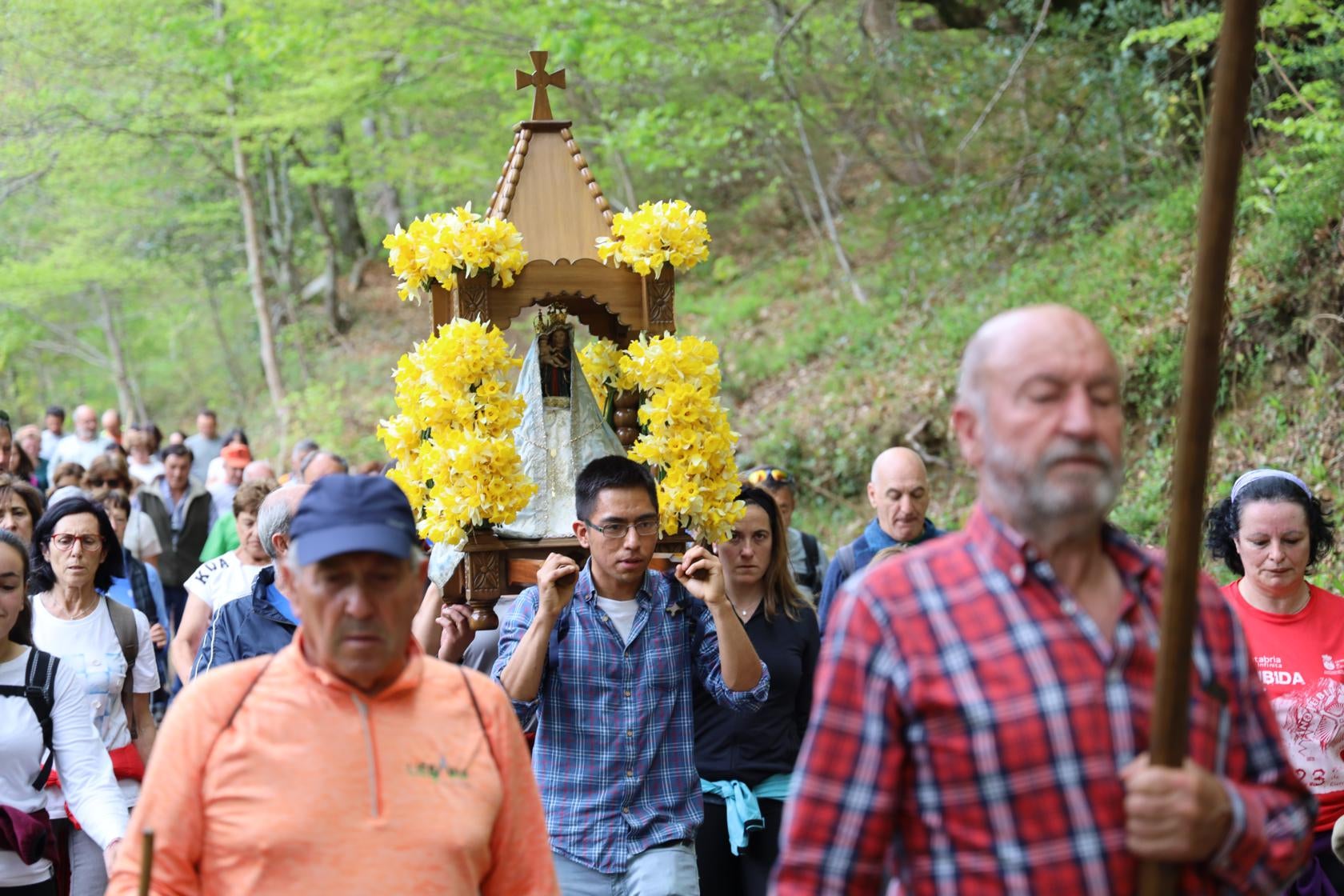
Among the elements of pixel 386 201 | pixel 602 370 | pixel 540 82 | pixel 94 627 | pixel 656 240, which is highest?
pixel 386 201

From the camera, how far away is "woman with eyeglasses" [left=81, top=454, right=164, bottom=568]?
416 inches

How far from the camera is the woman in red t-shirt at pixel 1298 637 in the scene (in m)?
5.02

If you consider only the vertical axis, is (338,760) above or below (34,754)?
below

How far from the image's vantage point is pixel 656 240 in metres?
6.23

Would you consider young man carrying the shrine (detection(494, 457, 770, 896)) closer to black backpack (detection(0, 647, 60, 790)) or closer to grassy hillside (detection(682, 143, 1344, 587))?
black backpack (detection(0, 647, 60, 790))

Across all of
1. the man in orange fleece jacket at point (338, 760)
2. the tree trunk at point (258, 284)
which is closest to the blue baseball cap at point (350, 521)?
the man in orange fleece jacket at point (338, 760)

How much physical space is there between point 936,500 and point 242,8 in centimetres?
1043

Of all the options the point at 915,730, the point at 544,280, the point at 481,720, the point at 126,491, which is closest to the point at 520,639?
the point at 481,720

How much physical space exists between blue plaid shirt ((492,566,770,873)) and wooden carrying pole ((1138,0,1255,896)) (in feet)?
8.52

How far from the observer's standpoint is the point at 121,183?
78.5 ft

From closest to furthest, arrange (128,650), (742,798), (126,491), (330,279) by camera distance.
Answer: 1. (742,798)
2. (128,650)
3. (126,491)
4. (330,279)

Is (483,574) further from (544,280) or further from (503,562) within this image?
(544,280)

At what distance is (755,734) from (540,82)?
10.9 ft

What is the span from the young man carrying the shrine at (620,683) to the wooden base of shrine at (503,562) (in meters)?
0.82
